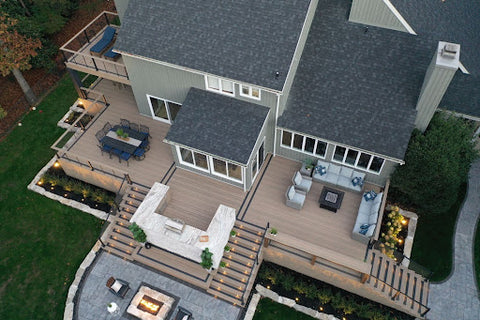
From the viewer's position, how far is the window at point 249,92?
2173 cm

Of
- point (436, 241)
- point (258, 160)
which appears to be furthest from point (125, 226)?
point (436, 241)

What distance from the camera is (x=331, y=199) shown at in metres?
22.2

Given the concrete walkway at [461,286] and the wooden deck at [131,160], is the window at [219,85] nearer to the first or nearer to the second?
the wooden deck at [131,160]

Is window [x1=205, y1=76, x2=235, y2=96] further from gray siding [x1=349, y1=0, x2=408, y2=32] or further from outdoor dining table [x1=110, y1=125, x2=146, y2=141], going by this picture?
gray siding [x1=349, y1=0, x2=408, y2=32]

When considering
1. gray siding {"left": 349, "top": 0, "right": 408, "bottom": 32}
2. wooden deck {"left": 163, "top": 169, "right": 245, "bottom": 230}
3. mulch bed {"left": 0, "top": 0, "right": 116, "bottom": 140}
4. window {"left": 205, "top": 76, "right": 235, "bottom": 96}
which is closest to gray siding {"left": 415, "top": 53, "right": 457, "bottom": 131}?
gray siding {"left": 349, "top": 0, "right": 408, "bottom": 32}

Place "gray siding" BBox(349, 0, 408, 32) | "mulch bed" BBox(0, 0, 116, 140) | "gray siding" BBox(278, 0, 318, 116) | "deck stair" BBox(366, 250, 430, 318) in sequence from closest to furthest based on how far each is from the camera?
"deck stair" BBox(366, 250, 430, 318) → "gray siding" BBox(349, 0, 408, 32) → "gray siding" BBox(278, 0, 318, 116) → "mulch bed" BBox(0, 0, 116, 140)

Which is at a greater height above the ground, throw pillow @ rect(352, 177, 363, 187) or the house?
the house

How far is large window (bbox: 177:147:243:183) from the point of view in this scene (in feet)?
75.3

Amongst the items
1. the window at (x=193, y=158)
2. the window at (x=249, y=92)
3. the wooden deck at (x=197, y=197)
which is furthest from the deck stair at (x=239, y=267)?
the window at (x=249, y=92)

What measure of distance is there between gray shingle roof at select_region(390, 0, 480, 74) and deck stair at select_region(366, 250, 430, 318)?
1325cm

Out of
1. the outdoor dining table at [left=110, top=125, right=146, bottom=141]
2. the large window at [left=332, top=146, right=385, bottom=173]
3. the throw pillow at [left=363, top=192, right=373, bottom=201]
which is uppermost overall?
the large window at [left=332, top=146, right=385, bottom=173]

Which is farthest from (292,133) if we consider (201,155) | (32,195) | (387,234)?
(32,195)

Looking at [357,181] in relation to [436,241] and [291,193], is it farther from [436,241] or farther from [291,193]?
[436,241]

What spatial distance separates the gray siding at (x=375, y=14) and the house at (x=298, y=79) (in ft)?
0.20
